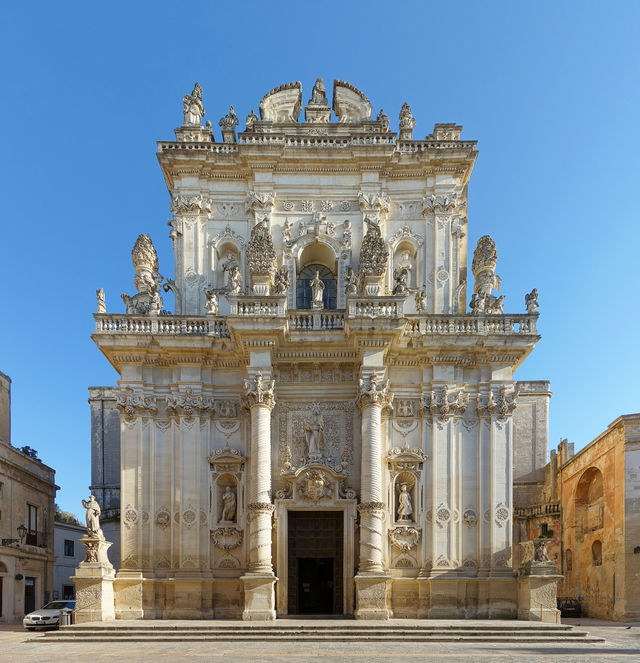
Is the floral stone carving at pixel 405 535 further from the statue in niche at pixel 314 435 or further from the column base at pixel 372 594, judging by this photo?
the statue in niche at pixel 314 435

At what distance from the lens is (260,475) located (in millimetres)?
21172

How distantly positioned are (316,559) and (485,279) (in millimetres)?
11181

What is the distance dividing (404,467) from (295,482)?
3673mm

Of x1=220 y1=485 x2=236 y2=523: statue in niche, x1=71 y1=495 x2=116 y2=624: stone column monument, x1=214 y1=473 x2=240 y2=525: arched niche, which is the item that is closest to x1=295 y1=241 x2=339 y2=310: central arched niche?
x1=214 y1=473 x2=240 y2=525: arched niche

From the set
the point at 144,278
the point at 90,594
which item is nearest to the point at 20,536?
the point at 90,594

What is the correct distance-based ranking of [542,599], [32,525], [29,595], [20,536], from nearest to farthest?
[542,599]
[20,536]
[29,595]
[32,525]

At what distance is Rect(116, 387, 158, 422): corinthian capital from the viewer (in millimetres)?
22719

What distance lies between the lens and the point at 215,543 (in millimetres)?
22188

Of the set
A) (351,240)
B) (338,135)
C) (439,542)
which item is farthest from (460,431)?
(338,135)

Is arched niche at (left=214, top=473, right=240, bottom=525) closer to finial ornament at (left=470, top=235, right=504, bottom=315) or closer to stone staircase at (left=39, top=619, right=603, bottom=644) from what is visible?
stone staircase at (left=39, top=619, right=603, bottom=644)

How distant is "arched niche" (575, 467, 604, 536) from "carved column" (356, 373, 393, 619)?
1285 cm

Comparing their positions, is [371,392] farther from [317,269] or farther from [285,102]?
[285,102]

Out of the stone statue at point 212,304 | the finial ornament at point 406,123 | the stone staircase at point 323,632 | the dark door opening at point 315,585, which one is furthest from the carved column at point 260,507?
the finial ornament at point 406,123

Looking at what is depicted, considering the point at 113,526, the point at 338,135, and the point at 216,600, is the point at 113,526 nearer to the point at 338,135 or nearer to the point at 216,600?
the point at 216,600
